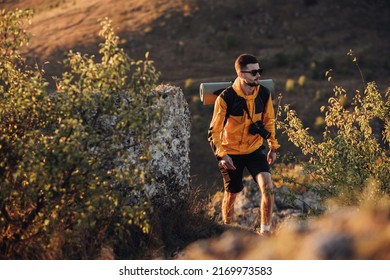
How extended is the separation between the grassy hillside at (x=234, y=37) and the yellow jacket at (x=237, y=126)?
84.0 feet

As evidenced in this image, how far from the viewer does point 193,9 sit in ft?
155

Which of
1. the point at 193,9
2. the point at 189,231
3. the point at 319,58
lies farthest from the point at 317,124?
the point at 189,231

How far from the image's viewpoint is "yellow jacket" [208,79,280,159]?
26.3ft

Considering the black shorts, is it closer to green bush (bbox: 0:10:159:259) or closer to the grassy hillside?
green bush (bbox: 0:10:159:259)

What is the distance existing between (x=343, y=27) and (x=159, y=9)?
1286cm

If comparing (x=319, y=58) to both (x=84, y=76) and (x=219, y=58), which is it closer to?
(x=219, y=58)

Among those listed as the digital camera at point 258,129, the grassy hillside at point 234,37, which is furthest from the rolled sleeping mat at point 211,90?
the grassy hillside at point 234,37

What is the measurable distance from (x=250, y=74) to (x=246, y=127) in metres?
0.64

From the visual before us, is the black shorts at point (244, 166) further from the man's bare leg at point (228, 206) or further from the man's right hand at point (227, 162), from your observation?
the man's right hand at point (227, 162)

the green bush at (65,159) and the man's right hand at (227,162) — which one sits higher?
the green bush at (65,159)

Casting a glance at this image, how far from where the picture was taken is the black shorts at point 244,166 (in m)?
8.18

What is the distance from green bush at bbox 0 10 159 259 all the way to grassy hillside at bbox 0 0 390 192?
27.2 metres

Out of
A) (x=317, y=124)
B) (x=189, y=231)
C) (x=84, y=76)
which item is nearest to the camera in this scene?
(x=84, y=76)
